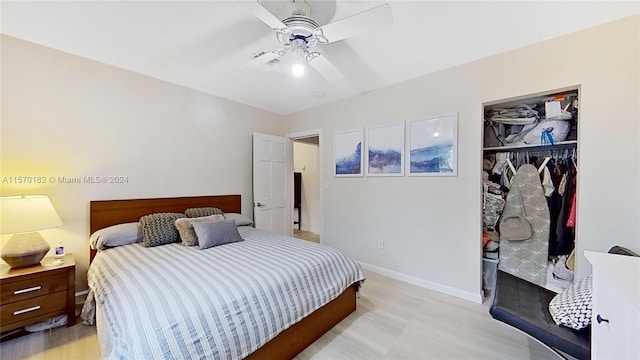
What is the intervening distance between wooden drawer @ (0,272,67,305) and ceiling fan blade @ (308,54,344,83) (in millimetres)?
2666

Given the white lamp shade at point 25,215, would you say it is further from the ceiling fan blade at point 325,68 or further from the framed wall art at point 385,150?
the framed wall art at point 385,150

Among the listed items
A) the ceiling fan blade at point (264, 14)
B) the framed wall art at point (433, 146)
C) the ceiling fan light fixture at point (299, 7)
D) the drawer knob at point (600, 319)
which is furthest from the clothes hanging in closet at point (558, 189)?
the ceiling fan blade at point (264, 14)

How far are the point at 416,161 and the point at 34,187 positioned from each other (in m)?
3.73

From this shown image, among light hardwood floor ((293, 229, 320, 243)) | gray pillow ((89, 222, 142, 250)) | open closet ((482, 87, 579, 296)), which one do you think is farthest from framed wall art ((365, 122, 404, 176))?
gray pillow ((89, 222, 142, 250))

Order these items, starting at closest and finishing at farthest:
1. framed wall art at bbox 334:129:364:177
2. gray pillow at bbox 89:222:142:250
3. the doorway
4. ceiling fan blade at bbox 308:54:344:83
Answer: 1. ceiling fan blade at bbox 308:54:344:83
2. gray pillow at bbox 89:222:142:250
3. framed wall art at bbox 334:129:364:177
4. the doorway

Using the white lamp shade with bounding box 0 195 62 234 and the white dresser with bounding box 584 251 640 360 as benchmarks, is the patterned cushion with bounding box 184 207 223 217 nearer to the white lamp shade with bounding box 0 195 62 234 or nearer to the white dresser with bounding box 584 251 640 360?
the white lamp shade with bounding box 0 195 62 234

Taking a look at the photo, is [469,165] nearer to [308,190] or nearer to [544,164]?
[544,164]

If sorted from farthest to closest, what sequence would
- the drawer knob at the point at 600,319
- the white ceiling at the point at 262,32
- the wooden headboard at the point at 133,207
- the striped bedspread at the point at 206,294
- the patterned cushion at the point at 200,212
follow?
the patterned cushion at the point at 200,212 → the wooden headboard at the point at 133,207 → the white ceiling at the point at 262,32 → the striped bedspread at the point at 206,294 → the drawer knob at the point at 600,319

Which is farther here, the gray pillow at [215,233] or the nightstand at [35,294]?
the gray pillow at [215,233]

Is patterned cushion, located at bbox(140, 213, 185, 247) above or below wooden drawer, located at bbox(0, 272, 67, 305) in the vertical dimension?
above

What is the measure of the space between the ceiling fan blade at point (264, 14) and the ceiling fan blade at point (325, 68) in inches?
16.7

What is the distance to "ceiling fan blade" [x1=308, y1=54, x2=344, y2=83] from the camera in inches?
77.2

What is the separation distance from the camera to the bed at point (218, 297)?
A: 47.0 inches

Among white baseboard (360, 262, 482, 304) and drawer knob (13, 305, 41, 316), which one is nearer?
drawer knob (13, 305, 41, 316)
